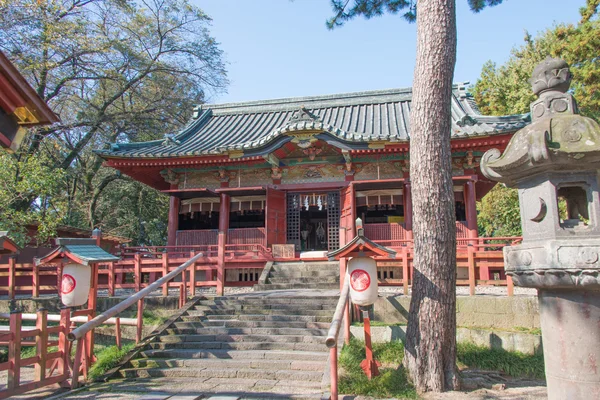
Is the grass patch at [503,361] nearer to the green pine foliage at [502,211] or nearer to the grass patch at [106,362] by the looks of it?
the grass patch at [106,362]

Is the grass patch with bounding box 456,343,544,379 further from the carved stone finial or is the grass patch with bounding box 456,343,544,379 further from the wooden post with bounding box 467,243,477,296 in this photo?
the carved stone finial

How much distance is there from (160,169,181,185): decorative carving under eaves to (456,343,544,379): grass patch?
36.4ft

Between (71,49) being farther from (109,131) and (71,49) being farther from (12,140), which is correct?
(12,140)

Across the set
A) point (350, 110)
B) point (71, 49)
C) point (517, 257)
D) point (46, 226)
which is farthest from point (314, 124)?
point (71, 49)

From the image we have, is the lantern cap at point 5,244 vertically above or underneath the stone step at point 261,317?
above

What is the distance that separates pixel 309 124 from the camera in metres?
12.6

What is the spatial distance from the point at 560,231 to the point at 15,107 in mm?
5585

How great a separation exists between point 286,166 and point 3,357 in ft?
30.4

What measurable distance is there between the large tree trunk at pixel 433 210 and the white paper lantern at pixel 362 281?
0.61 m

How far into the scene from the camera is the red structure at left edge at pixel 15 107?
3980 millimetres

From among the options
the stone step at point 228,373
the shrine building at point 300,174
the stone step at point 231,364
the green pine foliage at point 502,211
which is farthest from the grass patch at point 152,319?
the green pine foliage at point 502,211

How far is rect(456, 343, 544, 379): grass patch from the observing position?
257 inches

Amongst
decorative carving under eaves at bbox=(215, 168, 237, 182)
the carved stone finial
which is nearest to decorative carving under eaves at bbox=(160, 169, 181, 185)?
decorative carving under eaves at bbox=(215, 168, 237, 182)

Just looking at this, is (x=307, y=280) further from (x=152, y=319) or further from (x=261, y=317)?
(x=152, y=319)
